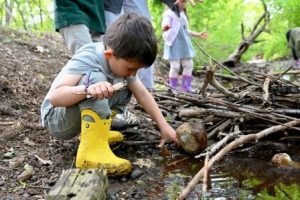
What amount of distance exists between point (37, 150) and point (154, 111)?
746mm

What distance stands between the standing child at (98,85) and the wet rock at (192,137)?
455 mm

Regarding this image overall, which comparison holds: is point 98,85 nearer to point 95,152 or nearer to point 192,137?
point 95,152

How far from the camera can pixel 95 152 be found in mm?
2320

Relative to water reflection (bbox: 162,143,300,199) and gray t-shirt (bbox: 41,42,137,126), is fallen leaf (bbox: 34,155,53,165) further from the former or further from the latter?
water reflection (bbox: 162,143,300,199)

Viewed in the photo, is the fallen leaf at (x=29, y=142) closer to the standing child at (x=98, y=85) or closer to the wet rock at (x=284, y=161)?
the standing child at (x=98, y=85)

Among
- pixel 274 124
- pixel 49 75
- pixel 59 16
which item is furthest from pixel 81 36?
pixel 49 75

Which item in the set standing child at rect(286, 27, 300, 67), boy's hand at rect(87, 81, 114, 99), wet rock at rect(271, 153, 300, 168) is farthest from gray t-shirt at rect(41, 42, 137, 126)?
standing child at rect(286, 27, 300, 67)

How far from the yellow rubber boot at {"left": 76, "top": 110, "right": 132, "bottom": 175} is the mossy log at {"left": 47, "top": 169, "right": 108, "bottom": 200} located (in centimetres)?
33

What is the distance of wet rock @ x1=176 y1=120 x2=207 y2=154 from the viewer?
262 centimetres

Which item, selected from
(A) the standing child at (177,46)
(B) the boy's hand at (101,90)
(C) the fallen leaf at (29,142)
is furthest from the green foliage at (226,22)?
(B) the boy's hand at (101,90)

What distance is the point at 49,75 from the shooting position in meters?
4.67

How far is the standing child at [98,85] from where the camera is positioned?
218 cm

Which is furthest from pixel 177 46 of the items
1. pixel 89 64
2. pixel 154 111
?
pixel 89 64

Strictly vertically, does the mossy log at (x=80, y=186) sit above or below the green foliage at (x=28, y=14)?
below
